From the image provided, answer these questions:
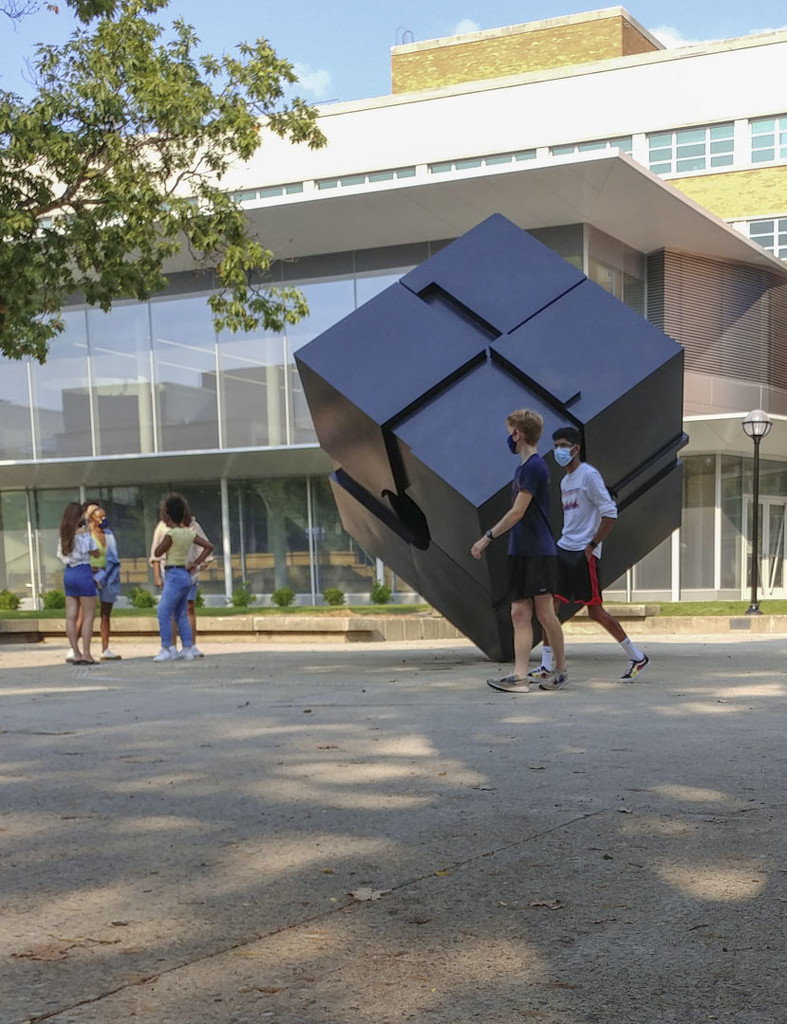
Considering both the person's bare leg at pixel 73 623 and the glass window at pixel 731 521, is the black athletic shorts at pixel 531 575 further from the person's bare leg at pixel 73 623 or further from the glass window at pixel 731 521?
the glass window at pixel 731 521

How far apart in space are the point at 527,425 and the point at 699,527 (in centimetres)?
1981

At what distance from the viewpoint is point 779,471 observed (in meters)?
27.8

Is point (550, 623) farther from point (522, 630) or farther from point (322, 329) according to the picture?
point (322, 329)

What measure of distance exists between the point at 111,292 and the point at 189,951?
1184cm

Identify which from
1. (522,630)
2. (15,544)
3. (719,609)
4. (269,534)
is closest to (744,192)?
(719,609)

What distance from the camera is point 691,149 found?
31.7 m

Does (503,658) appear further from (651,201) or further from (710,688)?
(651,201)

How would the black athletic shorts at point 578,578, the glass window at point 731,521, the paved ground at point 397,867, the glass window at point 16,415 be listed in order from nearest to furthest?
the paved ground at point 397,867
the black athletic shorts at point 578,578
the glass window at point 731,521
the glass window at point 16,415

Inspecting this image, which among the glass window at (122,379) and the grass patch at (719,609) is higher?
the glass window at (122,379)

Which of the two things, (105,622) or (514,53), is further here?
(514,53)

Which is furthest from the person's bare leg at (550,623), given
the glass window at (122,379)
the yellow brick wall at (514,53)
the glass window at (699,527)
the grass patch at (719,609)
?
the yellow brick wall at (514,53)

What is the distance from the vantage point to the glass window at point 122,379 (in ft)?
87.2

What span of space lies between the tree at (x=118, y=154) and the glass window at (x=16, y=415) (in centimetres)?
1458

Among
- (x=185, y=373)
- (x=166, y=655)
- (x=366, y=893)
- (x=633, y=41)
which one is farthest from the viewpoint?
(x=633, y=41)
